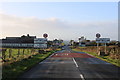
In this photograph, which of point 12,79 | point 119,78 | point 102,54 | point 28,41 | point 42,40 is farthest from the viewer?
point 28,41

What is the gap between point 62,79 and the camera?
448 inches

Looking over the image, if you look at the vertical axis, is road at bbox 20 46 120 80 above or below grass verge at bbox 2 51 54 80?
below

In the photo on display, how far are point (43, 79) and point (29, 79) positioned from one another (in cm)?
84

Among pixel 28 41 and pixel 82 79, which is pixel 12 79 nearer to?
pixel 82 79

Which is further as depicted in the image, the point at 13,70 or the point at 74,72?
the point at 74,72

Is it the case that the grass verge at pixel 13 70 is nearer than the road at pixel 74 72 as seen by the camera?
Yes

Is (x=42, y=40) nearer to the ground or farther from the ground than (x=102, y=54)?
farther from the ground

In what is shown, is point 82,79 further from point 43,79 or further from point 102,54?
point 102,54

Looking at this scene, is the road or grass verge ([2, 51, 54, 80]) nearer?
grass verge ([2, 51, 54, 80])

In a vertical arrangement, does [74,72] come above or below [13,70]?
below

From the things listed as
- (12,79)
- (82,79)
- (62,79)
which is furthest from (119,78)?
(12,79)

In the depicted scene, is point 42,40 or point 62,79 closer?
point 62,79

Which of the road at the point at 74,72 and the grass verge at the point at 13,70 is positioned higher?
the grass verge at the point at 13,70

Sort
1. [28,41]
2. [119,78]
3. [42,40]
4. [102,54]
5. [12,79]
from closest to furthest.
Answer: [12,79] < [119,78] < [102,54] < [42,40] < [28,41]
